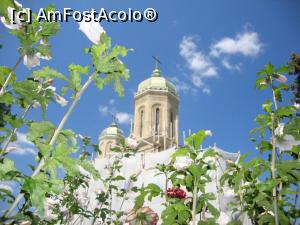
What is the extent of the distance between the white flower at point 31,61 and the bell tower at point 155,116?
1134 inches

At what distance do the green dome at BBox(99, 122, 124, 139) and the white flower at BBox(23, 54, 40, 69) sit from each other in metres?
39.8

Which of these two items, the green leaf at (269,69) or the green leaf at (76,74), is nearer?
the green leaf at (76,74)

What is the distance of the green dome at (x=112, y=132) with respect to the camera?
41656 mm

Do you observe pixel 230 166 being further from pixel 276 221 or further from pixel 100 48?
pixel 100 48

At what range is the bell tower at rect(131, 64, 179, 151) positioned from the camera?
3117cm

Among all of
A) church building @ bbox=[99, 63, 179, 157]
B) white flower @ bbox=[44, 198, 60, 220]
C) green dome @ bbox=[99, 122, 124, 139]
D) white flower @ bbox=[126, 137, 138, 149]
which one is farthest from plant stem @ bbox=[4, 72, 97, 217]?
green dome @ bbox=[99, 122, 124, 139]

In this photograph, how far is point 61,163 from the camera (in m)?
1.14

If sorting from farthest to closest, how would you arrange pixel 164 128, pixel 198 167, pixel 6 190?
pixel 164 128, pixel 198 167, pixel 6 190

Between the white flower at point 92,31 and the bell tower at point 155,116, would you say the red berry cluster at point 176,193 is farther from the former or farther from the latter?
the bell tower at point 155,116

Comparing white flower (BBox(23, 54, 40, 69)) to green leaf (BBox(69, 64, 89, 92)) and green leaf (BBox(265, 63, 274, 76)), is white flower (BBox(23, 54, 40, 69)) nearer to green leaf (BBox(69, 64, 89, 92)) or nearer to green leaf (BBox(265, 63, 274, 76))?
green leaf (BBox(69, 64, 89, 92))

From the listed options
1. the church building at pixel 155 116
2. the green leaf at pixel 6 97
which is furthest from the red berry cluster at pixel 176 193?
the church building at pixel 155 116

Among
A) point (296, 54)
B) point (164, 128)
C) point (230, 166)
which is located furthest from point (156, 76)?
point (230, 166)

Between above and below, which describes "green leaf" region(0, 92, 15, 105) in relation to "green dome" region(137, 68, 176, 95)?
below

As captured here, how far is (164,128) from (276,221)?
99.4ft
